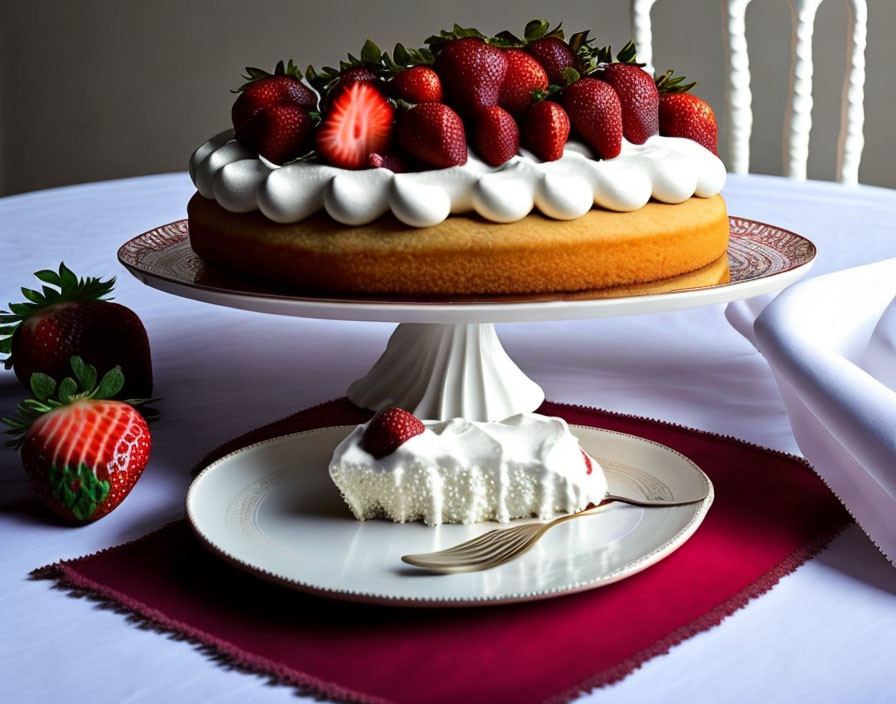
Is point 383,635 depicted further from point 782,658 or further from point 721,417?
point 721,417

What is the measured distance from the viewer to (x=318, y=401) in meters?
1.36

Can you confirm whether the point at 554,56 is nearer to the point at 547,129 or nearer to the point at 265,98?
the point at 547,129

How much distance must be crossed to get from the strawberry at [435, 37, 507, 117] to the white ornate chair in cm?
131

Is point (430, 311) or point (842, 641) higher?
point (430, 311)

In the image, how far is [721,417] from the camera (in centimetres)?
129

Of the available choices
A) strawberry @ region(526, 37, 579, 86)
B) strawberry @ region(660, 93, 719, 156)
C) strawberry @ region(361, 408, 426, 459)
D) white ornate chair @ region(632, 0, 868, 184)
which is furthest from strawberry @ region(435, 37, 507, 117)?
white ornate chair @ region(632, 0, 868, 184)

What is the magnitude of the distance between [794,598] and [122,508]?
0.58 metres

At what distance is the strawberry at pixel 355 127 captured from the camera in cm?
109

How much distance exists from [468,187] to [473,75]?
0.13m

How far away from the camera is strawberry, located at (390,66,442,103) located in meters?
1.13

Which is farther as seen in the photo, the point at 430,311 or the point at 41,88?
the point at 41,88

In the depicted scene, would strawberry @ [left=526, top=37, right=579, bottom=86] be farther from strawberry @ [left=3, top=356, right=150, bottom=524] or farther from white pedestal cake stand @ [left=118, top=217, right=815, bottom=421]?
strawberry @ [left=3, top=356, right=150, bottom=524]

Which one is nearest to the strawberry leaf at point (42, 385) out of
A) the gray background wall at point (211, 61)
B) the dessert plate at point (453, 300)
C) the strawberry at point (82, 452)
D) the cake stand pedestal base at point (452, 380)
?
the strawberry at point (82, 452)

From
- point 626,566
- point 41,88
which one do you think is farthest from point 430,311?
point 41,88
